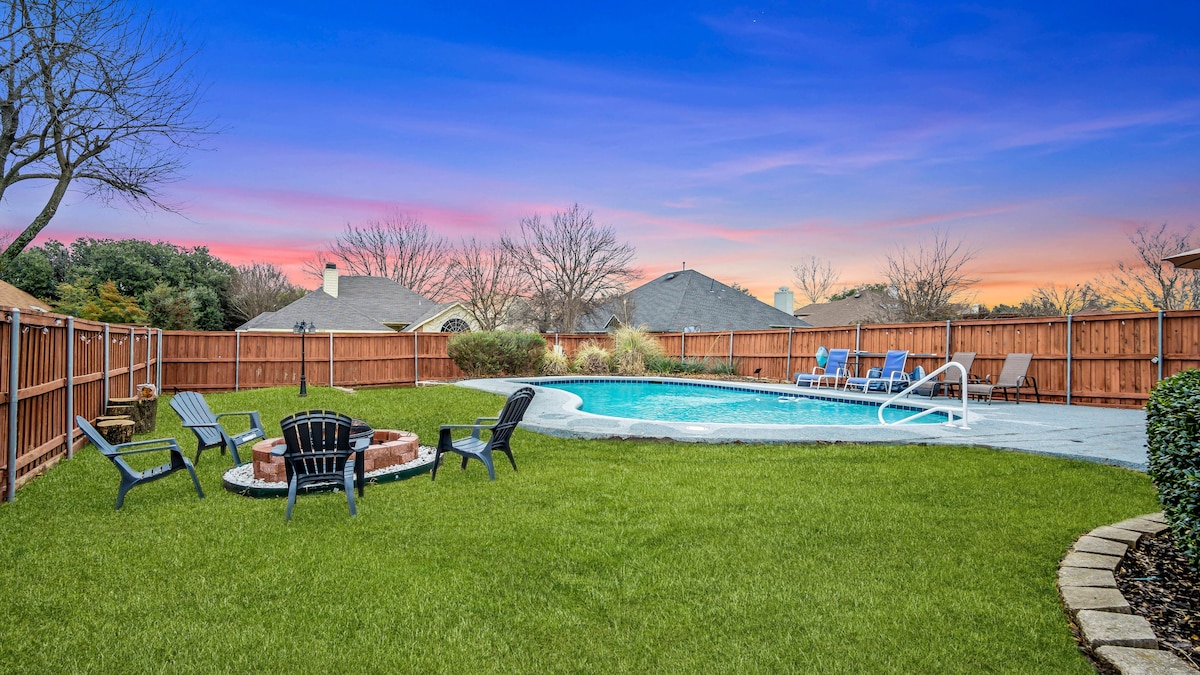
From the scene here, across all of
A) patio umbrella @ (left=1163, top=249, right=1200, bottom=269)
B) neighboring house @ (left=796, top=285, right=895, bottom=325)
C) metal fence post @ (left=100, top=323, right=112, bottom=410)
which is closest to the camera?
patio umbrella @ (left=1163, top=249, right=1200, bottom=269)

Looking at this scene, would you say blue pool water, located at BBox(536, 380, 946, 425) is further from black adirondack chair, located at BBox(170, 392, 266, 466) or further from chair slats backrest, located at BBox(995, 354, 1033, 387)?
black adirondack chair, located at BBox(170, 392, 266, 466)

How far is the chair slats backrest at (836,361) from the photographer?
16.0m

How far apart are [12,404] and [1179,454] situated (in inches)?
316

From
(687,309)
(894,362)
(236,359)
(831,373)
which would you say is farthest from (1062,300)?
(236,359)

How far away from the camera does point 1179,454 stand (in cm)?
316

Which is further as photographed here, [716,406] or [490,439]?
[716,406]

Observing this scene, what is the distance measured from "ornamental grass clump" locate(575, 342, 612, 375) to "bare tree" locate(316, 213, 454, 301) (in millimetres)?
23314

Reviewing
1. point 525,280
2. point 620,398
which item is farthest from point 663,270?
point 620,398

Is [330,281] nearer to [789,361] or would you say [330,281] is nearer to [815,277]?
[789,361]

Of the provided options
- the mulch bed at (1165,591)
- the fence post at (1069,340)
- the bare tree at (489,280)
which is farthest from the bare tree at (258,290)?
the mulch bed at (1165,591)

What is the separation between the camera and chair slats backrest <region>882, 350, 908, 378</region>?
47.9 feet

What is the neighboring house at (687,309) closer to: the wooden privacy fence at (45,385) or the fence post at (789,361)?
the fence post at (789,361)

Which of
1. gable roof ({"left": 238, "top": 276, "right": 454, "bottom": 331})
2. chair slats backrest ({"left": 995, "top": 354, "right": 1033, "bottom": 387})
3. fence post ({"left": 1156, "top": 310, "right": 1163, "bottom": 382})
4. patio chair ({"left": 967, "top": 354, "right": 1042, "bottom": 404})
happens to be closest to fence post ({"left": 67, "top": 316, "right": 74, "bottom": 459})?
patio chair ({"left": 967, "top": 354, "right": 1042, "bottom": 404})

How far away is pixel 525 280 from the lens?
33688 mm
